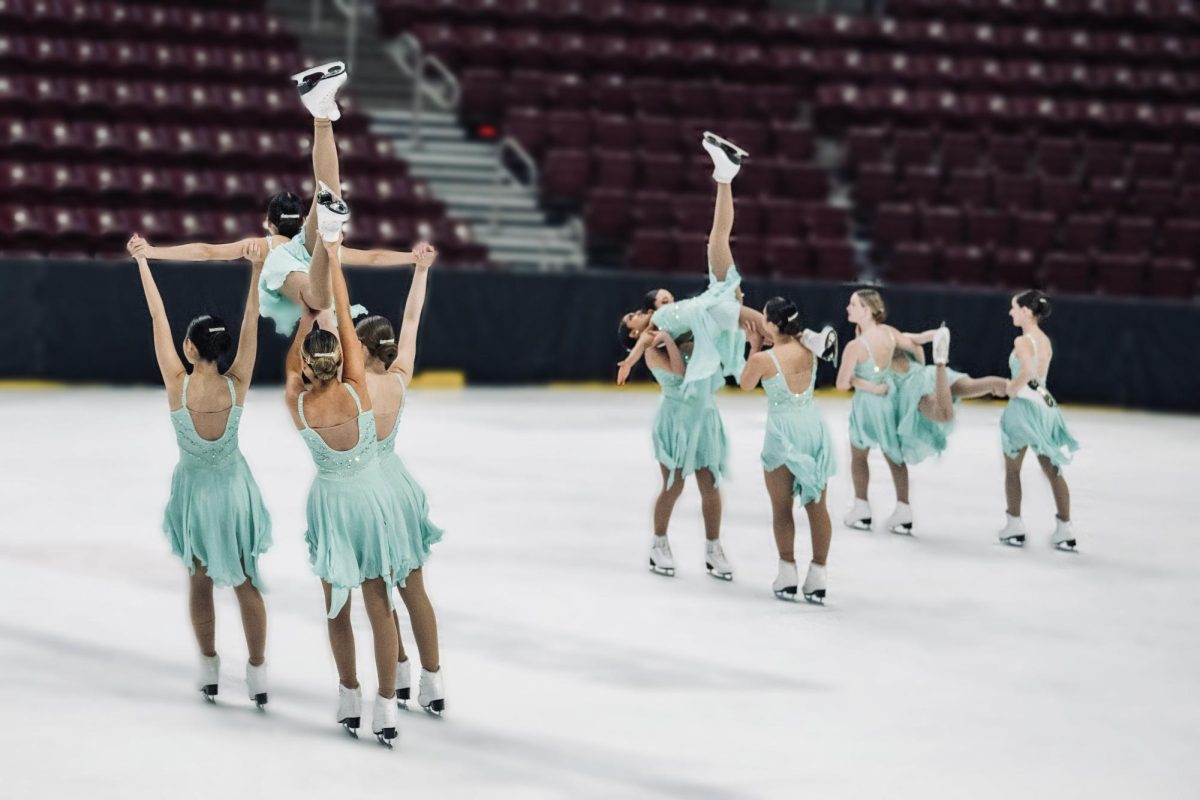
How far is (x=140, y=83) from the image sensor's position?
1936 cm

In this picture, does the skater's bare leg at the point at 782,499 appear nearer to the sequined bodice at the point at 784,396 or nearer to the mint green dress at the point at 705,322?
the sequined bodice at the point at 784,396

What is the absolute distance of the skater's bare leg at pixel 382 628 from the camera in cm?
605

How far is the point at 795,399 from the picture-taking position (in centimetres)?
852

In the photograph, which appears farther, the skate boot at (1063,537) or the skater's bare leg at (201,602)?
the skate boot at (1063,537)

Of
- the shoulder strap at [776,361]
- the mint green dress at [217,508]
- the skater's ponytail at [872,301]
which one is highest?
the skater's ponytail at [872,301]

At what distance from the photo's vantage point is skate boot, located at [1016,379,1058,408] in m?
10.3

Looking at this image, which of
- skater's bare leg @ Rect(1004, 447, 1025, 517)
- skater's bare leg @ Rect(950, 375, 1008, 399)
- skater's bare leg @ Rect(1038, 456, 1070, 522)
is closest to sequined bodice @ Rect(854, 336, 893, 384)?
skater's bare leg @ Rect(950, 375, 1008, 399)

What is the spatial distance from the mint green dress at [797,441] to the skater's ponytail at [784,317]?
16cm

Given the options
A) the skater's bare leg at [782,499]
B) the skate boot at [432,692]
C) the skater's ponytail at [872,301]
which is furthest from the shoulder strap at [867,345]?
the skate boot at [432,692]

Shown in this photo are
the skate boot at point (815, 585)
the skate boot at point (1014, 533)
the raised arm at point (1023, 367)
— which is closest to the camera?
the skate boot at point (815, 585)

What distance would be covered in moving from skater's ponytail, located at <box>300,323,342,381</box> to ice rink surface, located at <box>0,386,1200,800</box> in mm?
1411

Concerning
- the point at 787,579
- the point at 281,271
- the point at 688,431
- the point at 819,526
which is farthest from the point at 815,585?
the point at 281,271

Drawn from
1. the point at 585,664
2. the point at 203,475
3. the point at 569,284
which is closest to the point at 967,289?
the point at 569,284

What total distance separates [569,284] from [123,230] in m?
4.84
